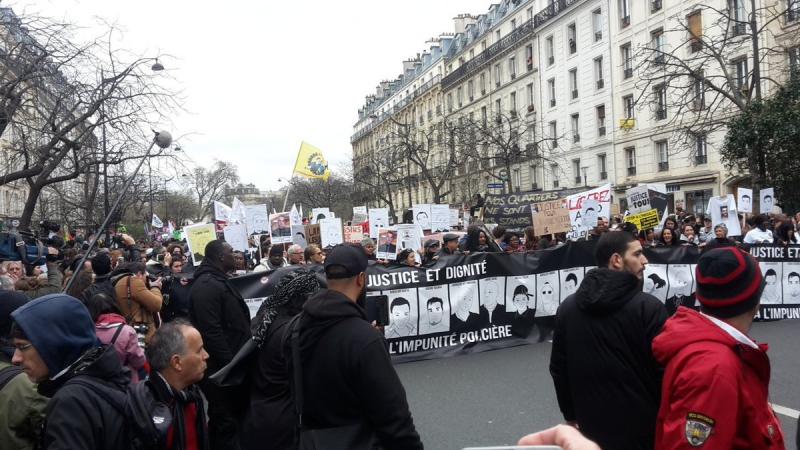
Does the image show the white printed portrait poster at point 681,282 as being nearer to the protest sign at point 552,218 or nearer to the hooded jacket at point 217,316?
the protest sign at point 552,218

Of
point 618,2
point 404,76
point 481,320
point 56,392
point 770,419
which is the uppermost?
point 404,76

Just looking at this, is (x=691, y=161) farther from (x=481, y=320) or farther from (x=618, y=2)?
(x=481, y=320)

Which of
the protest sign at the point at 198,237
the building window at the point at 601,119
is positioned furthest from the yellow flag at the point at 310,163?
the building window at the point at 601,119

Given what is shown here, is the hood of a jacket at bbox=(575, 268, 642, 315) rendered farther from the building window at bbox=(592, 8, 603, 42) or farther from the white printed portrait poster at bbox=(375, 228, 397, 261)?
the building window at bbox=(592, 8, 603, 42)

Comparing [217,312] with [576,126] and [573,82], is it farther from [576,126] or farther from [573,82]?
[573,82]

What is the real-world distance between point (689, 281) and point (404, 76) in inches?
3128

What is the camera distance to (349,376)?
9.12ft

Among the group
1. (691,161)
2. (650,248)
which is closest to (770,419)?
(650,248)

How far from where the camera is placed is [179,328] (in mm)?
2934

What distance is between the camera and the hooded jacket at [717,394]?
2.15m

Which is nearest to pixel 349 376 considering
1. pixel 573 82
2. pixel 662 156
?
pixel 662 156

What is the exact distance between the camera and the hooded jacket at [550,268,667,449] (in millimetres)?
3084

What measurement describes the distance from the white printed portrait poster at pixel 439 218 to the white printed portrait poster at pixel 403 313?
8.22 m

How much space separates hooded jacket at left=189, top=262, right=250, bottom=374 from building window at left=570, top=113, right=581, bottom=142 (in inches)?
1723
